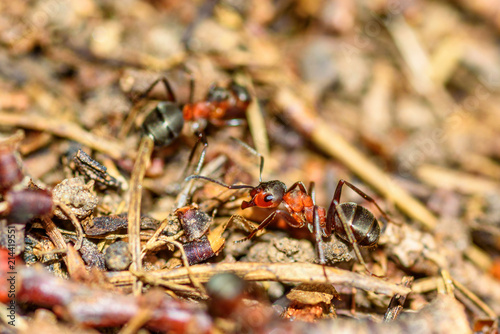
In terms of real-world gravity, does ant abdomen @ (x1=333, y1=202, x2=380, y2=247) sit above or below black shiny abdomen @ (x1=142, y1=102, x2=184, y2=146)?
below

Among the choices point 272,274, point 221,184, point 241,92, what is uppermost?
point 241,92

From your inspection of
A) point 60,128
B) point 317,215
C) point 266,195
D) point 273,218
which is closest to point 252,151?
point 266,195

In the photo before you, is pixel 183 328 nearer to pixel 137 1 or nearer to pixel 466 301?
pixel 466 301

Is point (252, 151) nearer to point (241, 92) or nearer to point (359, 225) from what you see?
point (241, 92)

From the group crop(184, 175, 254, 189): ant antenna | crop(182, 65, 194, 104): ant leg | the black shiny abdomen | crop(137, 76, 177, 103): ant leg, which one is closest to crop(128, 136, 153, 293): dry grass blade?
the black shiny abdomen

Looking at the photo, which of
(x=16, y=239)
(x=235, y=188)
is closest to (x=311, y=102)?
(x=235, y=188)

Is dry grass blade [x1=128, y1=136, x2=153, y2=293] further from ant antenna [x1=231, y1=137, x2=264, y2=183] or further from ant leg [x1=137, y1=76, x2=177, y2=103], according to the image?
ant antenna [x1=231, y1=137, x2=264, y2=183]
